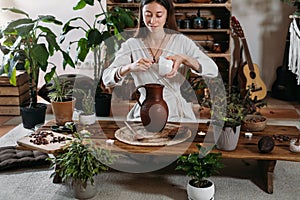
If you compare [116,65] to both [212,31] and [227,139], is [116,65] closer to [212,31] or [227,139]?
[227,139]

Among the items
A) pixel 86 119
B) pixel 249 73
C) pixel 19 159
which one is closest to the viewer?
pixel 86 119

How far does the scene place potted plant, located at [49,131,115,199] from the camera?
7.48 feet

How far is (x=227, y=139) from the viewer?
2297mm

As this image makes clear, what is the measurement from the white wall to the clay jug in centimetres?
275

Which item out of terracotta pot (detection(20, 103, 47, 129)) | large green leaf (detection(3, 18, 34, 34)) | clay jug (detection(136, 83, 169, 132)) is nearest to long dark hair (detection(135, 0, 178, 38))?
clay jug (detection(136, 83, 169, 132))

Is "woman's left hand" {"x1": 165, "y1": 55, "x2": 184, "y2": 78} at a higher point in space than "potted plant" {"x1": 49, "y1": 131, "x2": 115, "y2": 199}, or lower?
higher

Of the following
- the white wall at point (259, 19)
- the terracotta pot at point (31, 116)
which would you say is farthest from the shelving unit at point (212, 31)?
the terracotta pot at point (31, 116)

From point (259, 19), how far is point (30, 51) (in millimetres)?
2601

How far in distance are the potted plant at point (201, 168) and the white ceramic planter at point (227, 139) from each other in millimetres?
71

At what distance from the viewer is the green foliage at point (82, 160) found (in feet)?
7.47

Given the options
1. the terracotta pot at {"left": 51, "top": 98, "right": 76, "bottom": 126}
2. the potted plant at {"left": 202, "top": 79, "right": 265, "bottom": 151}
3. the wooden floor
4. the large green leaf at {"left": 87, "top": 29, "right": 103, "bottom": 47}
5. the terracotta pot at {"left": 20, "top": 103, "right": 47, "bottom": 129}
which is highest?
the large green leaf at {"left": 87, "top": 29, "right": 103, "bottom": 47}

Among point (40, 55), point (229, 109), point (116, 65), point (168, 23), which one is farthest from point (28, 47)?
point (229, 109)

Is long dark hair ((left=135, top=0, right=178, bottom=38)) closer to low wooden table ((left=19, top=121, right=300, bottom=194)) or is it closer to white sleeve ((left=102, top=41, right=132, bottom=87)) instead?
white sleeve ((left=102, top=41, right=132, bottom=87))

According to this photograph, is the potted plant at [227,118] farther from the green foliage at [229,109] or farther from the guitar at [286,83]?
the guitar at [286,83]
